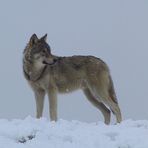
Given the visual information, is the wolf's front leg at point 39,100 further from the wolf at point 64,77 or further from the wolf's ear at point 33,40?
the wolf's ear at point 33,40

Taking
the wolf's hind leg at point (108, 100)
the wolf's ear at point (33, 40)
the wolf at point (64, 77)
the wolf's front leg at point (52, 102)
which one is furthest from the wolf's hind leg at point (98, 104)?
the wolf's ear at point (33, 40)

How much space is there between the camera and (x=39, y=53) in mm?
14188

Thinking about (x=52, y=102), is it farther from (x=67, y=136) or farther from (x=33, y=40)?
(x=67, y=136)

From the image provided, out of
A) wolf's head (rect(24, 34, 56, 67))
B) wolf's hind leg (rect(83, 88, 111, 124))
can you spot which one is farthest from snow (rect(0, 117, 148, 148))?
wolf's hind leg (rect(83, 88, 111, 124))

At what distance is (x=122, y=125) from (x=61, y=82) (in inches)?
192

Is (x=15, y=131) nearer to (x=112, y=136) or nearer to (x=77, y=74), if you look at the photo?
(x=112, y=136)

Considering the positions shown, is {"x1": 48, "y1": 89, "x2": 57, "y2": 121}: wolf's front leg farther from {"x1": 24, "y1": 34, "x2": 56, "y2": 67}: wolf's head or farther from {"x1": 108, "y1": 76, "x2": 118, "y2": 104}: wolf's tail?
{"x1": 108, "y1": 76, "x2": 118, "y2": 104}: wolf's tail

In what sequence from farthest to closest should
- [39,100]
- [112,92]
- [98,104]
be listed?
[112,92] → [98,104] → [39,100]

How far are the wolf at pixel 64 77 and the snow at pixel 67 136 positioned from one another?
4358 millimetres

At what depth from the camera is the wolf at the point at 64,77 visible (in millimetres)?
13844

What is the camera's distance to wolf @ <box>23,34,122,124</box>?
1384 centimetres

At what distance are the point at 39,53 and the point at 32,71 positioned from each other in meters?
0.53

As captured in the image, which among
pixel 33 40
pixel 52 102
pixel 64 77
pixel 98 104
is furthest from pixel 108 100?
pixel 33 40

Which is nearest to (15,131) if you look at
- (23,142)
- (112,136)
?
(23,142)
